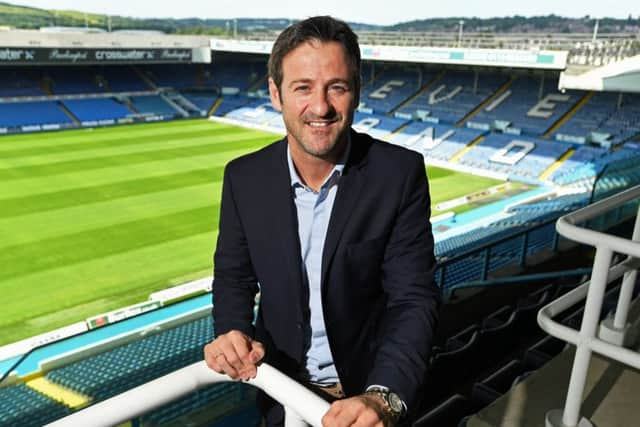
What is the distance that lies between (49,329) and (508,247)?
8.40 m

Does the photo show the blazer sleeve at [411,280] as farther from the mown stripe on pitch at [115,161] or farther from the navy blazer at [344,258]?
the mown stripe on pitch at [115,161]

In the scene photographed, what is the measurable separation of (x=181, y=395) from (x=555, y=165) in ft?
79.7

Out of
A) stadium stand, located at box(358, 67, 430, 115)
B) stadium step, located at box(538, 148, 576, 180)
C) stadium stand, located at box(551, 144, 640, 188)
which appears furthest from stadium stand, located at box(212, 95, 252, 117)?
stadium stand, located at box(551, 144, 640, 188)

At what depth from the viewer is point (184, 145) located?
1071 inches

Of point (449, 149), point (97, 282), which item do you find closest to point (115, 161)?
point (97, 282)

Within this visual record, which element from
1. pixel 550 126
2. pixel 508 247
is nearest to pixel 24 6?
pixel 550 126

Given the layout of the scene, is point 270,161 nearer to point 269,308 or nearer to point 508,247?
point 269,308

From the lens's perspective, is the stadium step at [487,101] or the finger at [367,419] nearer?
the finger at [367,419]

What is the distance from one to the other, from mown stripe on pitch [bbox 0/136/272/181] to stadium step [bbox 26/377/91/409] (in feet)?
59.9

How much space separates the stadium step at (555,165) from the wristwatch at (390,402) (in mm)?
22574

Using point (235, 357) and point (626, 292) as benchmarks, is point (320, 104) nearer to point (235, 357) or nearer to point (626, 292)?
point (235, 357)

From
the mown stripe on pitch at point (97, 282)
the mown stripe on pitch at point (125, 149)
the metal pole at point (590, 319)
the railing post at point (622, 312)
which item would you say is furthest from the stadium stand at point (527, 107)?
the metal pole at point (590, 319)

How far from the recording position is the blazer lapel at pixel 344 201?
1.78 m

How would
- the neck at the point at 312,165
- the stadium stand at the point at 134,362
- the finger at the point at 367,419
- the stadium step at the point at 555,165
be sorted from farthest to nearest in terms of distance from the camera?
the stadium step at the point at 555,165 → the stadium stand at the point at 134,362 → the neck at the point at 312,165 → the finger at the point at 367,419
